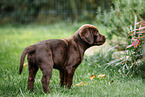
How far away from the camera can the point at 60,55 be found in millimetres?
3119

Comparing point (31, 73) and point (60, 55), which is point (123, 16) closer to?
point (60, 55)

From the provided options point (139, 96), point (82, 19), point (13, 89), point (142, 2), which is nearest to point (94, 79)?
point (139, 96)

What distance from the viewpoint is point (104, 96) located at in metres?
2.96

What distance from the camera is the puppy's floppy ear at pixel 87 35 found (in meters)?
3.35

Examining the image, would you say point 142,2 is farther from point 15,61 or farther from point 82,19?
point 82,19

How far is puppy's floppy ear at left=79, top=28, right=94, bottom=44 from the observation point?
3.35 m

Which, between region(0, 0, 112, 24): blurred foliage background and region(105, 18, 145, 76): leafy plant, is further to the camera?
region(0, 0, 112, 24): blurred foliage background

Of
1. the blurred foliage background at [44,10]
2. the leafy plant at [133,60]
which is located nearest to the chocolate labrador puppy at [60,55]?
the leafy plant at [133,60]

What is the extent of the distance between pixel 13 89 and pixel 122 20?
9.89 ft

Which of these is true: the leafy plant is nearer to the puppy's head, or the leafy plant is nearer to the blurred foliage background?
the puppy's head

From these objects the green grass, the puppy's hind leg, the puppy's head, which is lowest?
the green grass

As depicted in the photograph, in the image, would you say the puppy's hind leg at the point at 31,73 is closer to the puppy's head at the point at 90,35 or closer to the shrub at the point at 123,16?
the puppy's head at the point at 90,35

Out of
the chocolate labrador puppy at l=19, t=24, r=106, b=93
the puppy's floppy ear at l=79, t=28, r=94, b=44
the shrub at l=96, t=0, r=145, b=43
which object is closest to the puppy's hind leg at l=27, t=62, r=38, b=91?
the chocolate labrador puppy at l=19, t=24, r=106, b=93

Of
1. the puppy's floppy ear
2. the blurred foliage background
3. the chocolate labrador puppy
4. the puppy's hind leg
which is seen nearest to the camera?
the chocolate labrador puppy
